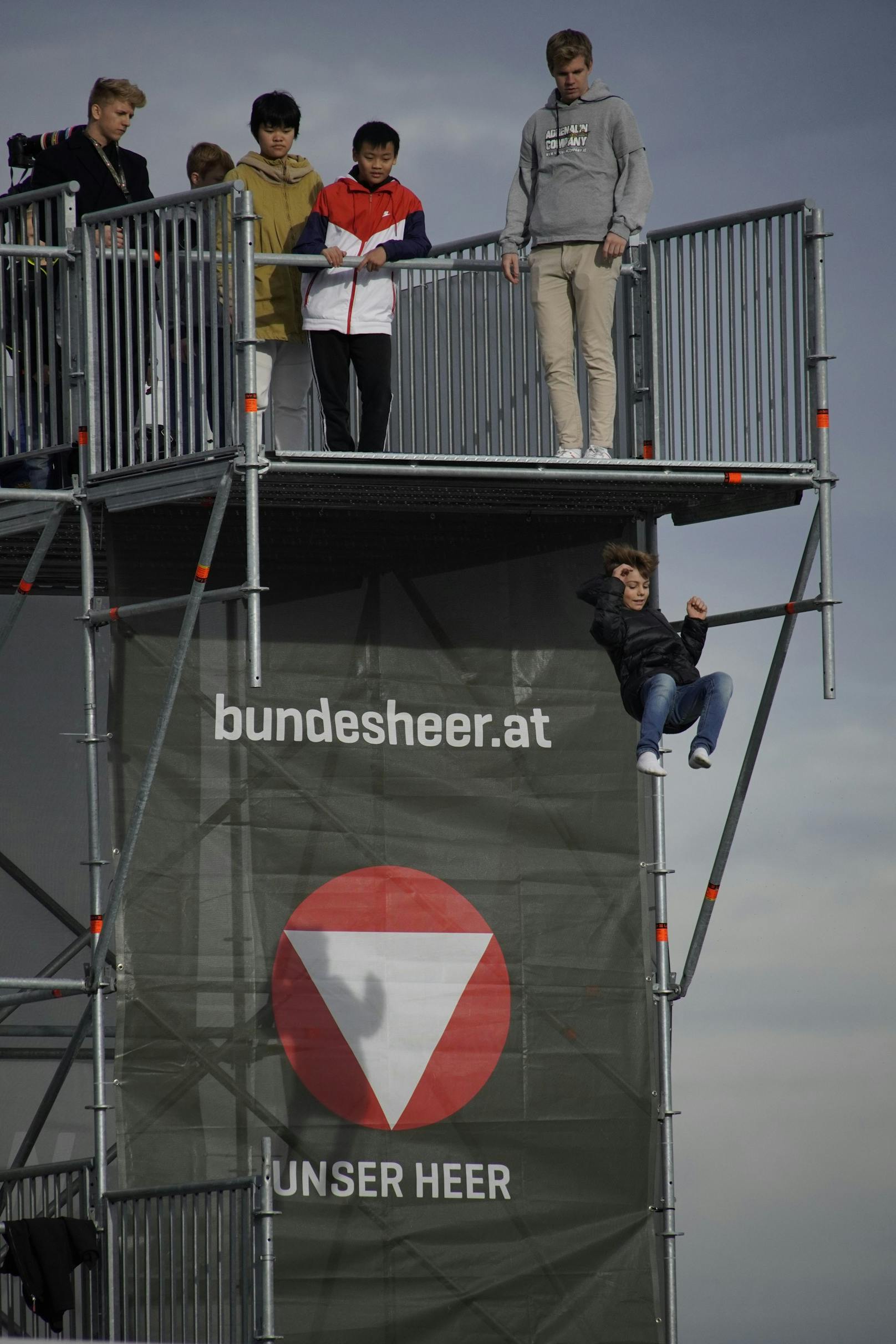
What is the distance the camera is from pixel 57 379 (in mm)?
13992

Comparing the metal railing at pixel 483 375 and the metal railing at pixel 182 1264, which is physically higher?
the metal railing at pixel 483 375

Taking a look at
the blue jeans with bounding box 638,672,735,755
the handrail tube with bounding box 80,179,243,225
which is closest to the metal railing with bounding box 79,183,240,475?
the handrail tube with bounding box 80,179,243,225

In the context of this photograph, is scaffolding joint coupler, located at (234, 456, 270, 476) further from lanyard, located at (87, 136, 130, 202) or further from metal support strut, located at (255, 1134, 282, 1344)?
metal support strut, located at (255, 1134, 282, 1344)

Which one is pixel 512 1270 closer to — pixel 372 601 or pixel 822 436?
Result: pixel 372 601

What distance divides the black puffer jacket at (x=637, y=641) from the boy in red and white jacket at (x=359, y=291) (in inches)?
71.3

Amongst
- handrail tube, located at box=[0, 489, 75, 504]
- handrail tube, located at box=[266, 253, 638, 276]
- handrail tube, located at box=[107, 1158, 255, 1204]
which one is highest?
handrail tube, located at box=[266, 253, 638, 276]

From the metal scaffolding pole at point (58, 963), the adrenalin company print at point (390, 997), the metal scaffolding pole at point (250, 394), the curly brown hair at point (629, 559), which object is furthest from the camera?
the metal scaffolding pole at point (58, 963)

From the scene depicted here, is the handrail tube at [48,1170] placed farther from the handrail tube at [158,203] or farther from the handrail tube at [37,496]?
the handrail tube at [158,203]

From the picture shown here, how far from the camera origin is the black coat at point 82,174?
45.9 ft

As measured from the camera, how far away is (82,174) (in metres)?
14.0

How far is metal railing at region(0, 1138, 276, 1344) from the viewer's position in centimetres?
1234

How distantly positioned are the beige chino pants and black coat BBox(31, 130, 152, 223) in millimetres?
2751

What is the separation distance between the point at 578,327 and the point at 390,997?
472 cm

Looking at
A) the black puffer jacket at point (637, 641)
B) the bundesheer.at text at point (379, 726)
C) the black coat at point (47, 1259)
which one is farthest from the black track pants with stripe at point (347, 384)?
the black coat at point (47, 1259)
